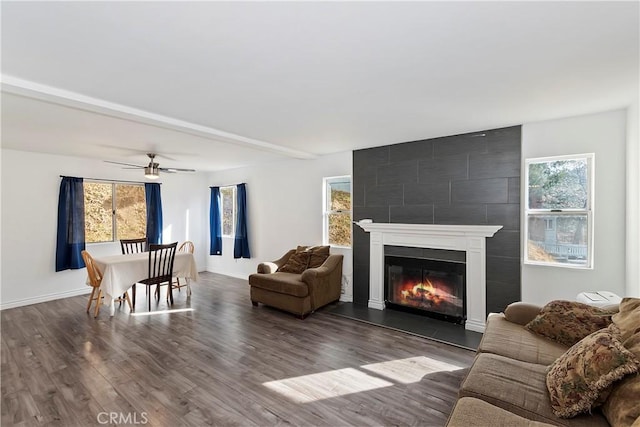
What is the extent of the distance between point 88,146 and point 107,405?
12.0 ft

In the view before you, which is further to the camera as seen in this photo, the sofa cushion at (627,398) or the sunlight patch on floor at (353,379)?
the sunlight patch on floor at (353,379)

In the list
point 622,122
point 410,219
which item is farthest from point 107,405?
point 622,122

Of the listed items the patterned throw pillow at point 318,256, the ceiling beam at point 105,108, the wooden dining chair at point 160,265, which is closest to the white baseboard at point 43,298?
the wooden dining chair at point 160,265

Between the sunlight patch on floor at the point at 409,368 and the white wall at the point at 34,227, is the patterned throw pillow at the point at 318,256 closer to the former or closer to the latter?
the sunlight patch on floor at the point at 409,368

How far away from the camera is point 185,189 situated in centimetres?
686

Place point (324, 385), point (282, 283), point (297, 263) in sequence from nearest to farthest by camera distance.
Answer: point (324, 385)
point (282, 283)
point (297, 263)

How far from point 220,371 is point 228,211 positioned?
15.4 ft

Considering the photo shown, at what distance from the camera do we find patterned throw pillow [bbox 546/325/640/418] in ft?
4.55

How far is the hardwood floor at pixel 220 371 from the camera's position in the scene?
2.16 metres

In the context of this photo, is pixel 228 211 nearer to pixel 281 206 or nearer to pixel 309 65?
pixel 281 206

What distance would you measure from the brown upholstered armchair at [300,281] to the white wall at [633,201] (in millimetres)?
3261

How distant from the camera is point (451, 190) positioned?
3.87 metres

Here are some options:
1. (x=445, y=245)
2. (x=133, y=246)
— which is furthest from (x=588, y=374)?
(x=133, y=246)

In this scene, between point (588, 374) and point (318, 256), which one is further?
point (318, 256)
